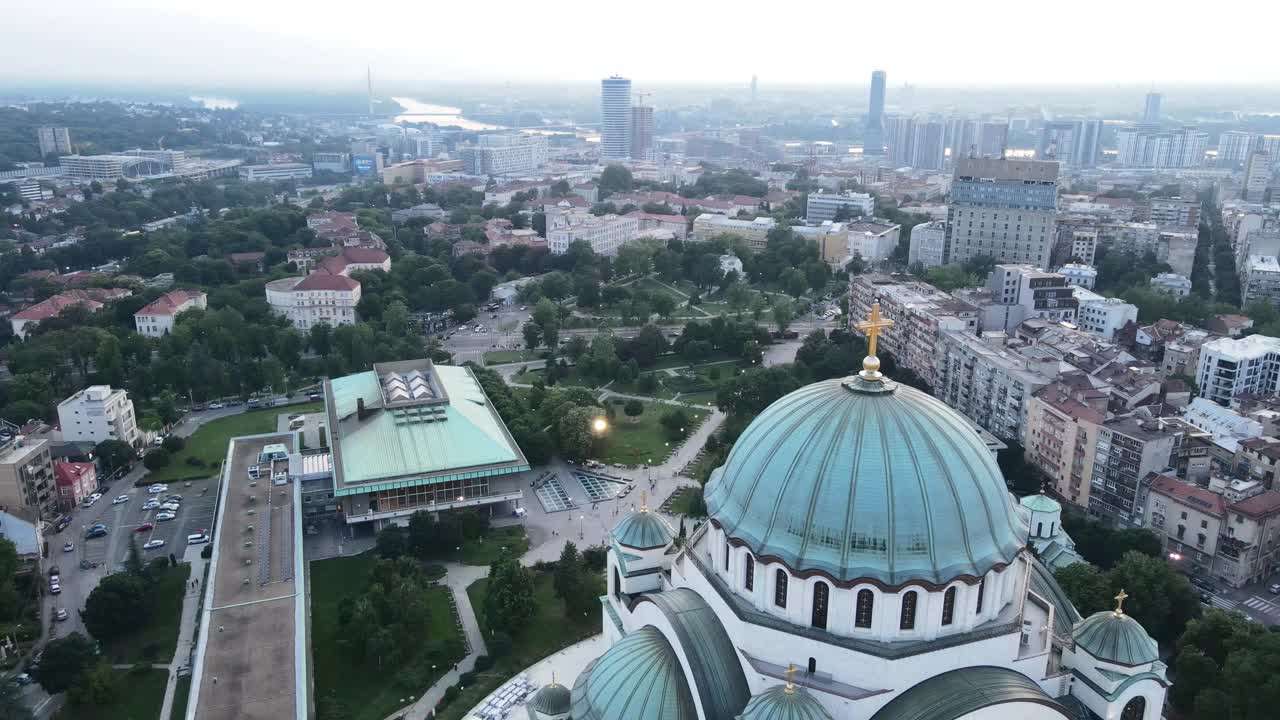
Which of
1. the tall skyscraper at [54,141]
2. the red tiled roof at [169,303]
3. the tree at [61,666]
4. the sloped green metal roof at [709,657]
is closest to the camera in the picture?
the sloped green metal roof at [709,657]

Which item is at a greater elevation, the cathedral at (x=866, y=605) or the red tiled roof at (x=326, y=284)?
the cathedral at (x=866, y=605)

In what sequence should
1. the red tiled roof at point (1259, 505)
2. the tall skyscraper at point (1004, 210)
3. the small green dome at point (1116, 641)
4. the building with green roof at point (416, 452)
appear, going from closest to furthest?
the small green dome at point (1116, 641) → the red tiled roof at point (1259, 505) → the building with green roof at point (416, 452) → the tall skyscraper at point (1004, 210)

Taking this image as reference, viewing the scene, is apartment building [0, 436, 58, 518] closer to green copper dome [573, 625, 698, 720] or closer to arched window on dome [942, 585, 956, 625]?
green copper dome [573, 625, 698, 720]

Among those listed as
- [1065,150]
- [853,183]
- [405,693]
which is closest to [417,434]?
[405,693]

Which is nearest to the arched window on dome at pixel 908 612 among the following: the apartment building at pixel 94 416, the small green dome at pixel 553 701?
the small green dome at pixel 553 701

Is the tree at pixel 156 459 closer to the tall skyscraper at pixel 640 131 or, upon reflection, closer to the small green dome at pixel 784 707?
the small green dome at pixel 784 707

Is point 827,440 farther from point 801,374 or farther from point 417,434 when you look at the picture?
point 801,374

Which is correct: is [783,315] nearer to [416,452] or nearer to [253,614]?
[416,452]
